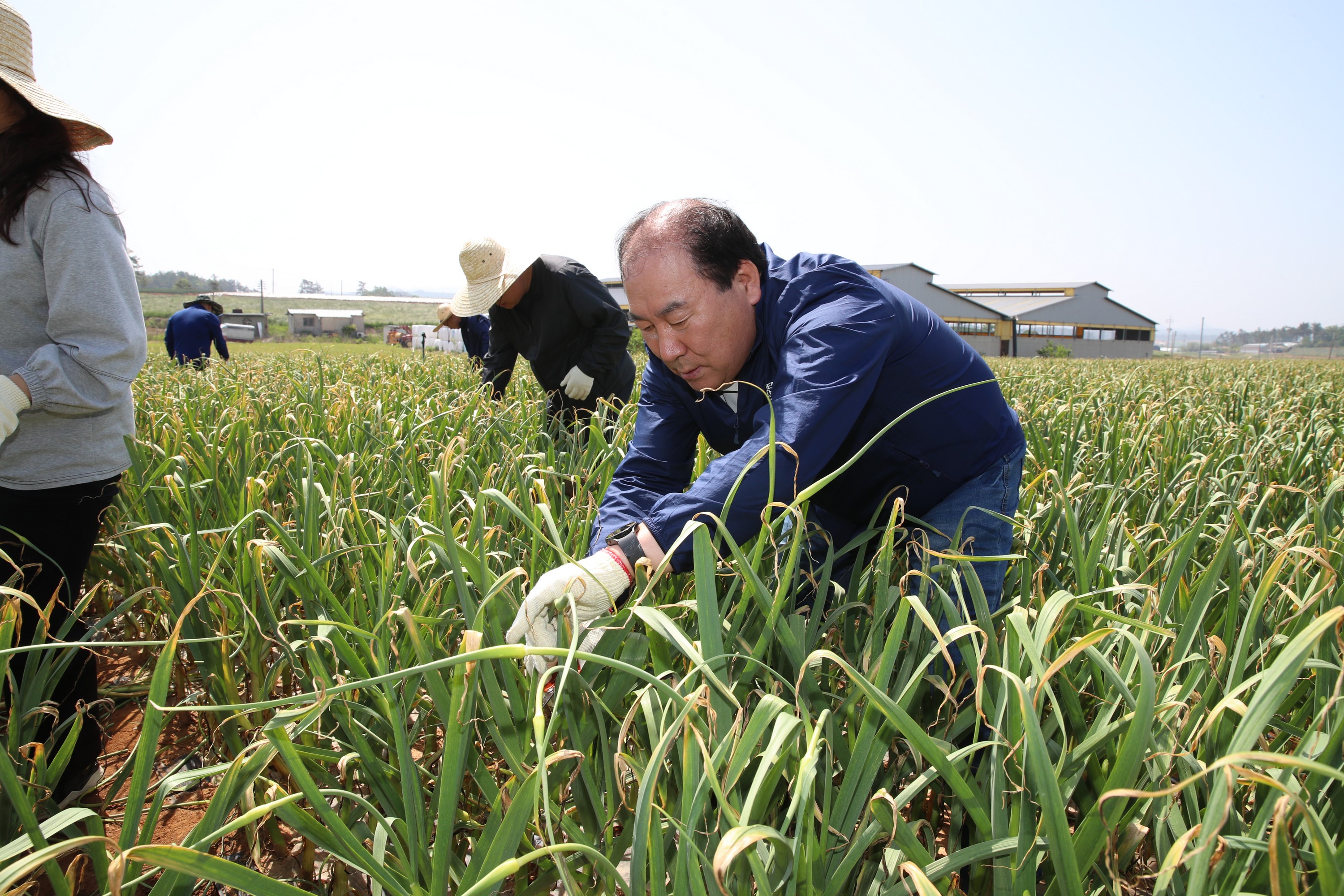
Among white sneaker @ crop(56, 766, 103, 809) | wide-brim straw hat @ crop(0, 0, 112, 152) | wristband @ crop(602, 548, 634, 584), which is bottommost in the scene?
white sneaker @ crop(56, 766, 103, 809)

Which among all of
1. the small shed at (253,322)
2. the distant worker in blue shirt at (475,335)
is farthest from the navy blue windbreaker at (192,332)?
the small shed at (253,322)

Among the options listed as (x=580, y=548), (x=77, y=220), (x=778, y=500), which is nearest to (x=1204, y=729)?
(x=778, y=500)

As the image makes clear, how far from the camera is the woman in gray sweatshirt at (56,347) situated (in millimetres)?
1446

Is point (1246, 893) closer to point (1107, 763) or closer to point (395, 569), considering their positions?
point (1107, 763)

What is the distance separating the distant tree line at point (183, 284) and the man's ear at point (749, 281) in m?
89.9

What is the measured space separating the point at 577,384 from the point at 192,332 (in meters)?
6.21

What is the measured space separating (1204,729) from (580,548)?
1.10 meters

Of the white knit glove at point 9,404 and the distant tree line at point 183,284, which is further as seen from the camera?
the distant tree line at point 183,284

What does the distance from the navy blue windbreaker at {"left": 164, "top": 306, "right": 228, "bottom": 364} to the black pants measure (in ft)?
22.7

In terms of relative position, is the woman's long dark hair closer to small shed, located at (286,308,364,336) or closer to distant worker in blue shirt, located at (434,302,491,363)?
distant worker in blue shirt, located at (434,302,491,363)

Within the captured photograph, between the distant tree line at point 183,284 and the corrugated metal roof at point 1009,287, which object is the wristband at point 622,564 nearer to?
the corrugated metal roof at point 1009,287

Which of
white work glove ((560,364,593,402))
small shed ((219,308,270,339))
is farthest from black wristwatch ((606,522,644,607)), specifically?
small shed ((219,308,270,339))

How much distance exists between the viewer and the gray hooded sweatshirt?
1.46 meters

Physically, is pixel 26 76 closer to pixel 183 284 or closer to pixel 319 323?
pixel 319 323
